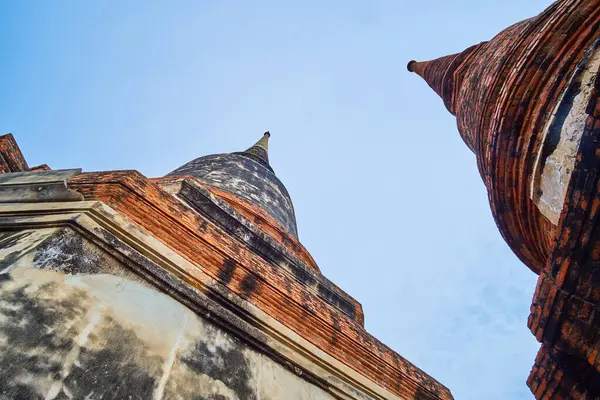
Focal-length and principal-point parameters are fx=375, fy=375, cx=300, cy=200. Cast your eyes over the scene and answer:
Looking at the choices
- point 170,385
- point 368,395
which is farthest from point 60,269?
point 368,395

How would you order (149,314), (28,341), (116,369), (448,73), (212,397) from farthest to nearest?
1. (448,73)
2. (149,314)
3. (212,397)
4. (116,369)
5. (28,341)

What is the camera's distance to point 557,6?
13.4ft

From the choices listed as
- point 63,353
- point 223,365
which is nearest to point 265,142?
point 223,365

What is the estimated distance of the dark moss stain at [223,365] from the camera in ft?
6.90

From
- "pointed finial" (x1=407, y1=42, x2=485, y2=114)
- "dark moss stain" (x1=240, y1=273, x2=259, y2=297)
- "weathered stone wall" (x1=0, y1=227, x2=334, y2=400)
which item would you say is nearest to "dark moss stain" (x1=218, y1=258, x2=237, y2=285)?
"dark moss stain" (x1=240, y1=273, x2=259, y2=297)

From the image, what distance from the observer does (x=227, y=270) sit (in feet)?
9.80

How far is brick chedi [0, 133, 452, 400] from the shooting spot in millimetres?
1718

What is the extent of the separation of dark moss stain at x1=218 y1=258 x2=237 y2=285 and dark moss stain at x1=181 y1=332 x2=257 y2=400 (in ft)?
1.93

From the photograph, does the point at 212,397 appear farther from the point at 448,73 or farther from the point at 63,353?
the point at 448,73

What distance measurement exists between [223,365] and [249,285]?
2.79 ft

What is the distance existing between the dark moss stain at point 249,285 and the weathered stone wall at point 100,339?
547 mm

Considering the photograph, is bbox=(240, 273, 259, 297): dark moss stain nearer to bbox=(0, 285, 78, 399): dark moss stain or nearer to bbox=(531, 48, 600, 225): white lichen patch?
bbox=(0, 285, 78, 399): dark moss stain

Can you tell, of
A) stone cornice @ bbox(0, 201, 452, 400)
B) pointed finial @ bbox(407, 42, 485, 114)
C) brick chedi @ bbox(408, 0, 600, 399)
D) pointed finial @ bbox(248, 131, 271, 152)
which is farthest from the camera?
pointed finial @ bbox(248, 131, 271, 152)

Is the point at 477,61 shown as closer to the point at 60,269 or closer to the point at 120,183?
the point at 120,183
